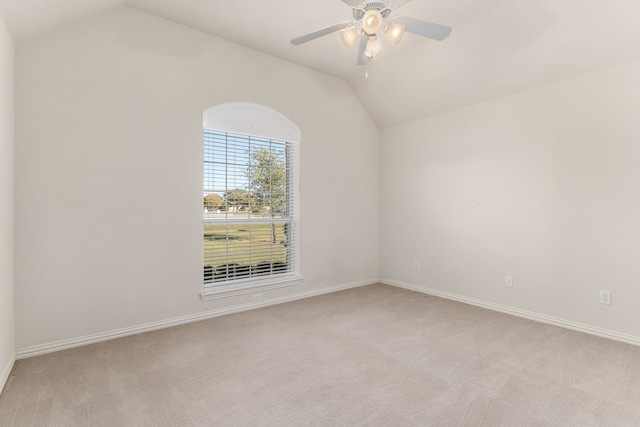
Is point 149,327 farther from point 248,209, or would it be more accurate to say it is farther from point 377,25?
point 377,25

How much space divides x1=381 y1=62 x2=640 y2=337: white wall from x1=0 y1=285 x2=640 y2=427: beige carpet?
0.51 metres

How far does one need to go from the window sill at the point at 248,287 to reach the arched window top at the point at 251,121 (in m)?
1.70

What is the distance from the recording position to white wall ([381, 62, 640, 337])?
9.20 ft

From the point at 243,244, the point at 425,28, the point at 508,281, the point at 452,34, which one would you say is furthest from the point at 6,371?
the point at 452,34

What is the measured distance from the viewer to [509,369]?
2.29m

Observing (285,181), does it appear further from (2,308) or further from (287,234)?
(2,308)

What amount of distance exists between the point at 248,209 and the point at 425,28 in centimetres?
250

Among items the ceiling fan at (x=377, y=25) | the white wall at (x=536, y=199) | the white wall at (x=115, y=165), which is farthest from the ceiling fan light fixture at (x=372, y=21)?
the white wall at (x=536, y=199)

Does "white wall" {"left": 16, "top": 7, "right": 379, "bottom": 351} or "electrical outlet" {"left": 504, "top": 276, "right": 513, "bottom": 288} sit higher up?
"white wall" {"left": 16, "top": 7, "right": 379, "bottom": 351}

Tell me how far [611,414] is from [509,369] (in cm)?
57

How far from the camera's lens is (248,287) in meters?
3.63

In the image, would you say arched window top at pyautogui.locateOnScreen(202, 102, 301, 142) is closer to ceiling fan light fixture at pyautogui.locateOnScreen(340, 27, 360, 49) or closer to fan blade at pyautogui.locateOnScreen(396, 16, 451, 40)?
ceiling fan light fixture at pyautogui.locateOnScreen(340, 27, 360, 49)

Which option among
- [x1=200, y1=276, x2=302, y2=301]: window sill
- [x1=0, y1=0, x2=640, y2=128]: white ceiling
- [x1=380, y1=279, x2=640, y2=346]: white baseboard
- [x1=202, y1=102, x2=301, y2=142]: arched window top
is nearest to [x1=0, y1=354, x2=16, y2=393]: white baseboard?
[x1=200, y1=276, x2=302, y2=301]: window sill

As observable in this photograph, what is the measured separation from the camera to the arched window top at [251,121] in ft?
11.2
